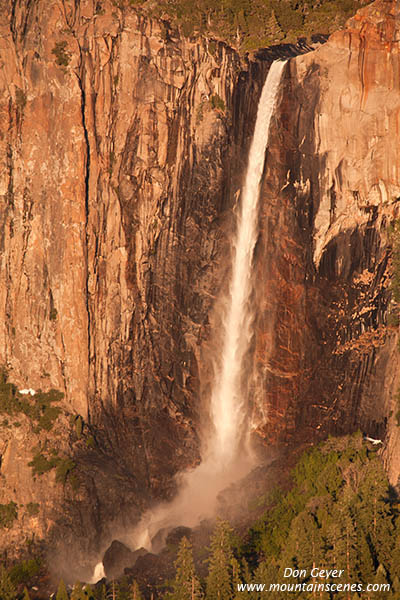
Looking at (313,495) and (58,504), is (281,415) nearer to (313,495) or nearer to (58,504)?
(313,495)

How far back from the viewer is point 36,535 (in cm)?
5809

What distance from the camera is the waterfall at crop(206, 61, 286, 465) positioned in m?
59.5

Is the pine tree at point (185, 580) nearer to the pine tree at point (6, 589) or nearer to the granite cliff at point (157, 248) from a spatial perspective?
the pine tree at point (6, 589)

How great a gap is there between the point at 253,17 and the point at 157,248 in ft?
57.2

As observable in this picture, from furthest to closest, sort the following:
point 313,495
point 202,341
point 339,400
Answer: point 202,341
point 339,400
point 313,495

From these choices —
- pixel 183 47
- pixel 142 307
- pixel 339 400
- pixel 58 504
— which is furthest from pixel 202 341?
pixel 183 47

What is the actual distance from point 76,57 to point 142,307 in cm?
1663

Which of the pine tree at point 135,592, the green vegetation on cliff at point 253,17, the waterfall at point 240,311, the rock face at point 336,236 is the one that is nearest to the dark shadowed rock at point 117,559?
the pine tree at point 135,592

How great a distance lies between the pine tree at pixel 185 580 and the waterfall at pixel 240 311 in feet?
43.5

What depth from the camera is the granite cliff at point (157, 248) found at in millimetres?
57156

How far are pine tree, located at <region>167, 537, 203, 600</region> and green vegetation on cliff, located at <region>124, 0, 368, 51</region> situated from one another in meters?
32.3

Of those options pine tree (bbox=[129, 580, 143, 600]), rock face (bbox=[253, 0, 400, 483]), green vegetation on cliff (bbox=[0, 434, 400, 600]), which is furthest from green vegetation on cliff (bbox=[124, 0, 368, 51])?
pine tree (bbox=[129, 580, 143, 600])

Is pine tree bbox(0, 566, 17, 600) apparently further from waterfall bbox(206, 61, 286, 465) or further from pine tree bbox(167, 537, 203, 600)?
waterfall bbox(206, 61, 286, 465)

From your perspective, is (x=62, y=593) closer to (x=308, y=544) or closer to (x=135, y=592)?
(x=135, y=592)
